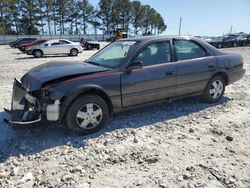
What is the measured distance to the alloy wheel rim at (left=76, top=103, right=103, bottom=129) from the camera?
413 centimetres

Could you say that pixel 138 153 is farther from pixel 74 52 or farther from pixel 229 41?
pixel 229 41

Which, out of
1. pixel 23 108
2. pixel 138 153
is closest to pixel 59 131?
pixel 23 108

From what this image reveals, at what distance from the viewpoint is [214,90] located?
5805 mm

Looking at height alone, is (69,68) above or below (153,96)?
above

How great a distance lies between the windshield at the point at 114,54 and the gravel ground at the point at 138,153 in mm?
1101

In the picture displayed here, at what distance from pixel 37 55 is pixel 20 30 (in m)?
49.1

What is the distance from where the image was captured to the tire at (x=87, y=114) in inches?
159

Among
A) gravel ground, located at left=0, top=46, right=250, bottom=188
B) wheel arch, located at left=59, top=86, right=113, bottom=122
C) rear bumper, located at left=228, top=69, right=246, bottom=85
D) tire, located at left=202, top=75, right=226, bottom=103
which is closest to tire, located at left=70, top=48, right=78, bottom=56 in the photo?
gravel ground, located at left=0, top=46, right=250, bottom=188

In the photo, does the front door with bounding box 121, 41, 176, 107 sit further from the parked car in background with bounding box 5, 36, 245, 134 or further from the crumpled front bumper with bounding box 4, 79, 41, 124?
the crumpled front bumper with bounding box 4, 79, 41, 124

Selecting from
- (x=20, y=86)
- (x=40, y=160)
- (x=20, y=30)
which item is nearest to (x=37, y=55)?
(x=20, y=86)

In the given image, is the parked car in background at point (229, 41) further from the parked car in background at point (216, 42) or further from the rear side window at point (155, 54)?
the rear side window at point (155, 54)

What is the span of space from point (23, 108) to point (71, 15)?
69.8 meters

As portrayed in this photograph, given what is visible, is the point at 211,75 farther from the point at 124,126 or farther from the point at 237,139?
the point at 124,126

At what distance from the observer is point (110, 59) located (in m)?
4.94
